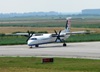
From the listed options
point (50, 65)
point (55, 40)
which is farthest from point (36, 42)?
point (50, 65)

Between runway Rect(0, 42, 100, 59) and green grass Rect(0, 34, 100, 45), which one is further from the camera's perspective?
green grass Rect(0, 34, 100, 45)

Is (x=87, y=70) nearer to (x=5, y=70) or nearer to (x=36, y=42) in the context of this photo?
(x=5, y=70)

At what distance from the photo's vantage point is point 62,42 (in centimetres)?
8269

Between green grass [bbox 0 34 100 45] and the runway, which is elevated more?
the runway

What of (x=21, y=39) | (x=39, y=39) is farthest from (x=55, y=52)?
(x=21, y=39)

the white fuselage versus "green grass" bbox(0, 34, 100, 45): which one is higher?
the white fuselage

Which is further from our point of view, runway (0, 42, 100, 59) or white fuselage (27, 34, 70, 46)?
white fuselage (27, 34, 70, 46)

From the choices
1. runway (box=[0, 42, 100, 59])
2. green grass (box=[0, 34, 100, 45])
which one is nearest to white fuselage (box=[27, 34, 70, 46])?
runway (box=[0, 42, 100, 59])

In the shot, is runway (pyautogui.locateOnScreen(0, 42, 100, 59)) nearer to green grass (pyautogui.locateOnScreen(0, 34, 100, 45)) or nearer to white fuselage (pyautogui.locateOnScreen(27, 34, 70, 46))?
white fuselage (pyautogui.locateOnScreen(27, 34, 70, 46))

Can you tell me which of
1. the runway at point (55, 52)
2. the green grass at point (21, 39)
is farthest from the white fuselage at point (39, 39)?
the green grass at point (21, 39)

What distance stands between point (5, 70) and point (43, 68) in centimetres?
409

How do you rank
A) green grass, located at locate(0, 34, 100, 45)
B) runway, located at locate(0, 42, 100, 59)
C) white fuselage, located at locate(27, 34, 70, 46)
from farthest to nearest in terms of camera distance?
green grass, located at locate(0, 34, 100, 45) → white fuselage, located at locate(27, 34, 70, 46) → runway, located at locate(0, 42, 100, 59)

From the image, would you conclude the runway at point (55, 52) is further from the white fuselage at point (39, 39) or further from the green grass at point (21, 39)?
the green grass at point (21, 39)

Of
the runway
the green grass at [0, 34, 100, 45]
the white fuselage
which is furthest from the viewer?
the green grass at [0, 34, 100, 45]
